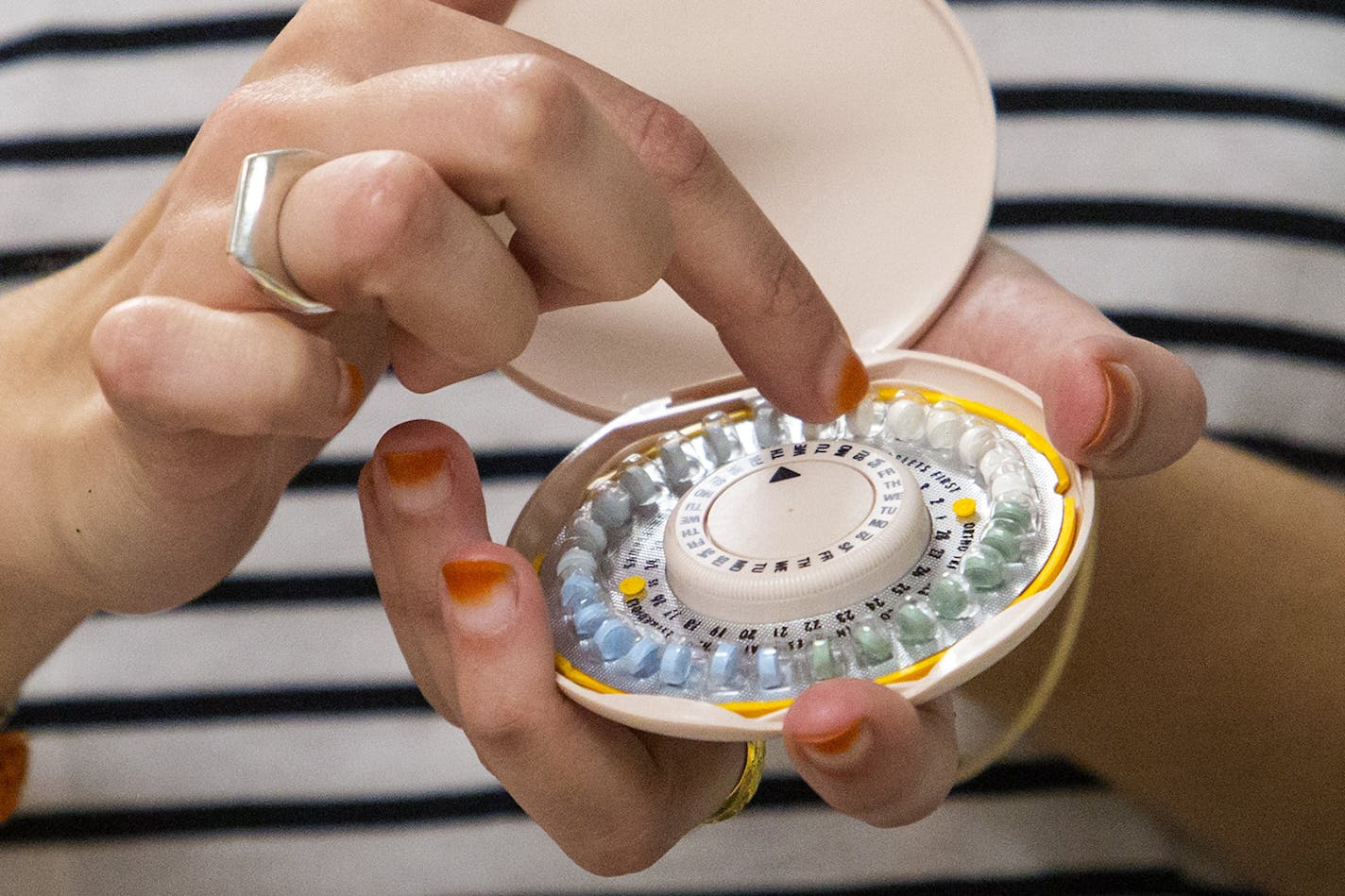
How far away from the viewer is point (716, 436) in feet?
2.28

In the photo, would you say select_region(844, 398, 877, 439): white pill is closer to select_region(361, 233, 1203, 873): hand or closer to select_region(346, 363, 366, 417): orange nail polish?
select_region(361, 233, 1203, 873): hand

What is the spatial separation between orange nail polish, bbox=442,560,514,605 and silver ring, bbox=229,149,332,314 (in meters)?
0.15

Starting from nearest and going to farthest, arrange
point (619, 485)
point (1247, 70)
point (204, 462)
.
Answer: point (204, 462) < point (619, 485) < point (1247, 70)

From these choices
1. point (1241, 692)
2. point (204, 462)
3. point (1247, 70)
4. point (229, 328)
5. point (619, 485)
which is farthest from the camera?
point (1247, 70)

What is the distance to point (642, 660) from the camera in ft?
1.70

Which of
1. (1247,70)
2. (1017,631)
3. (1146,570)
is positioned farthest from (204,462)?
(1247,70)

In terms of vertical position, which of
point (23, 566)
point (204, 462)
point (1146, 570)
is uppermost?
point (204, 462)

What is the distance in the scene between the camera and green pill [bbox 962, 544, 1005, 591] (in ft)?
1.68

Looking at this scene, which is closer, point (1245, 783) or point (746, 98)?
point (746, 98)

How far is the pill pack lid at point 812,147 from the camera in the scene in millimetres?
683

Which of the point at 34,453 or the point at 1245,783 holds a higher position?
the point at 34,453

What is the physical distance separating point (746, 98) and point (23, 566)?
0.52m

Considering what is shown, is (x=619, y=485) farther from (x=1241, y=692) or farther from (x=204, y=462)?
(x=1241, y=692)

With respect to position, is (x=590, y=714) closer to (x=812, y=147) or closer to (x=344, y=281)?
(x=344, y=281)
